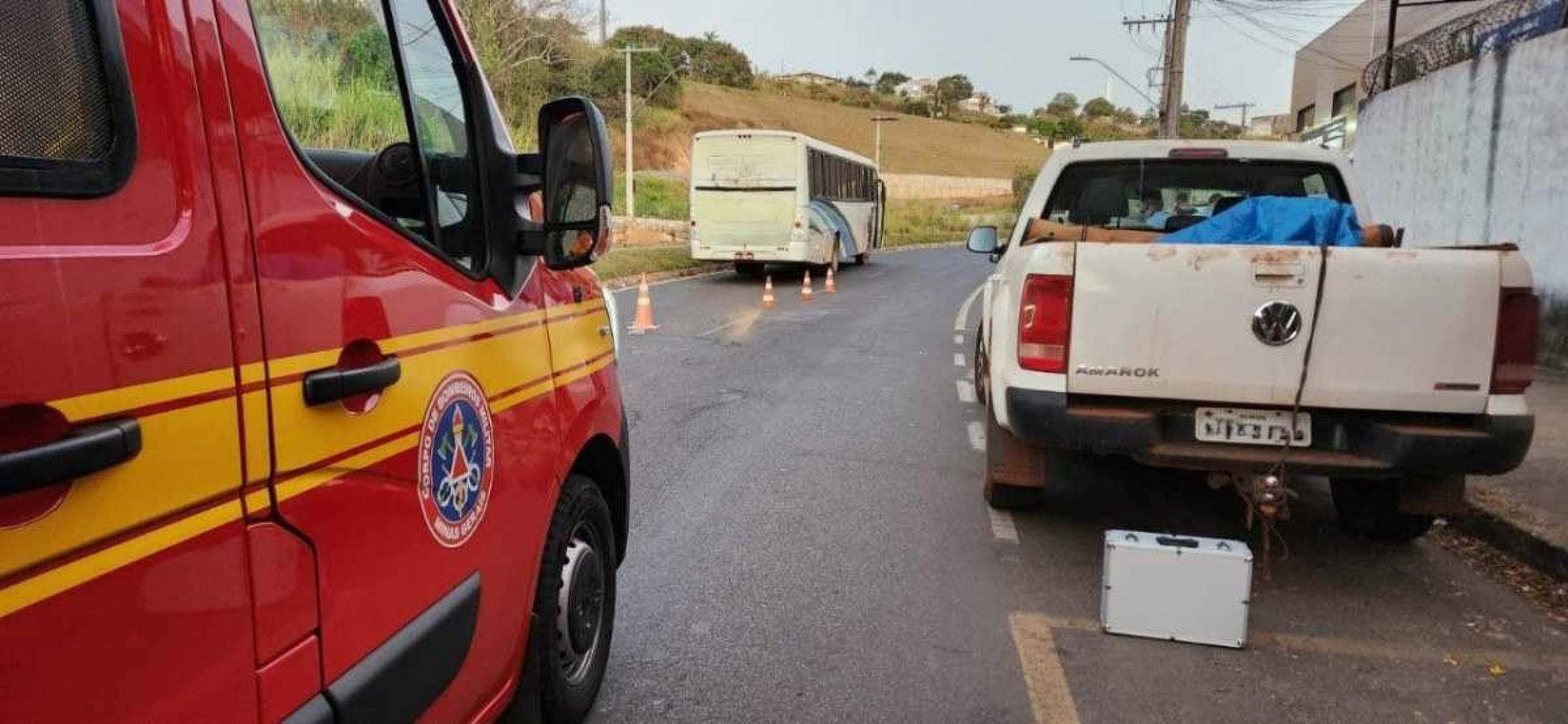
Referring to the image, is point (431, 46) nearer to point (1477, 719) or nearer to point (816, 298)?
point (1477, 719)

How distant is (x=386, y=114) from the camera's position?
2.33 metres

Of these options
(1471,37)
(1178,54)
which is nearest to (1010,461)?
(1471,37)

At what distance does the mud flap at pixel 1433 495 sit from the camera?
4438 mm

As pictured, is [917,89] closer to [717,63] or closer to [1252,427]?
[717,63]

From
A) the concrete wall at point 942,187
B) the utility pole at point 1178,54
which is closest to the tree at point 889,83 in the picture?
the concrete wall at point 942,187

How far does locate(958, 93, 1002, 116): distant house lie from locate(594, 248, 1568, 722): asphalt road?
466ft

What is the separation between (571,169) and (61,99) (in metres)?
1.28

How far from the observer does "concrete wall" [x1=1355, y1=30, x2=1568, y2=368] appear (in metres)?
9.69

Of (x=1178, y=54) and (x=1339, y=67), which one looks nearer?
(x=1178, y=54)

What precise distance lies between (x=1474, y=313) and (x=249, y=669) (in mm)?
4104

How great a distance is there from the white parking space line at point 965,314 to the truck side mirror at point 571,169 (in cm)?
1114

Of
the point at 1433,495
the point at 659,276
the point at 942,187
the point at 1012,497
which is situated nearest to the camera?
the point at 1433,495

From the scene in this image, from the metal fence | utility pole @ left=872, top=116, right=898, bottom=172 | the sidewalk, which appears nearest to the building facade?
utility pole @ left=872, top=116, right=898, bottom=172

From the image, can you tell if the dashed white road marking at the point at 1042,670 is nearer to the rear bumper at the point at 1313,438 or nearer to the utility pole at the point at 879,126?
the rear bumper at the point at 1313,438
